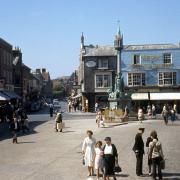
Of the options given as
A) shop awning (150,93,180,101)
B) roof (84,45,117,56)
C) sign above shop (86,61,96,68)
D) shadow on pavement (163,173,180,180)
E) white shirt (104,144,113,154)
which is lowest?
shadow on pavement (163,173,180,180)

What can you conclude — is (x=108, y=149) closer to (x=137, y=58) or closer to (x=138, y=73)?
(x=138, y=73)

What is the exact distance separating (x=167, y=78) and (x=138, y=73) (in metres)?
3.89

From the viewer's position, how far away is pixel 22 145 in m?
26.0

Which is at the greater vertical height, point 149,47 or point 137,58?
point 149,47

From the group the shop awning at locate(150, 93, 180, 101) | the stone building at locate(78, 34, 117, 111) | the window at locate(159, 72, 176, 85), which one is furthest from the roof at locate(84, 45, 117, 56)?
the shop awning at locate(150, 93, 180, 101)

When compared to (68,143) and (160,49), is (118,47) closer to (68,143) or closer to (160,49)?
(160,49)

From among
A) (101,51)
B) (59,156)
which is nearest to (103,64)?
(101,51)

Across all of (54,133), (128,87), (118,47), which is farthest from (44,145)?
(128,87)

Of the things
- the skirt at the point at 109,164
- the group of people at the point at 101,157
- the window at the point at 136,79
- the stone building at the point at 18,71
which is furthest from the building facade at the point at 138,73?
the skirt at the point at 109,164

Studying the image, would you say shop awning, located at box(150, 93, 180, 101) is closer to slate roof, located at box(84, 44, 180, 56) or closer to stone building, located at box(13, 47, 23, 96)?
slate roof, located at box(84, 44, 180, 56)

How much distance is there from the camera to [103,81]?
6662cm

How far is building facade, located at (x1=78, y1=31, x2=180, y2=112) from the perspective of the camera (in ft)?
206

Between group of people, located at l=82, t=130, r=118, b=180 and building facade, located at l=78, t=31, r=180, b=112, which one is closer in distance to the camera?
group of people, located at l=82, t=130, r=118, b=180

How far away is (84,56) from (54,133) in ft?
115
